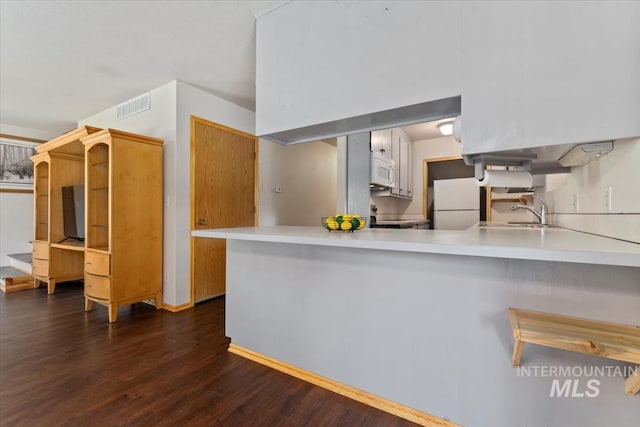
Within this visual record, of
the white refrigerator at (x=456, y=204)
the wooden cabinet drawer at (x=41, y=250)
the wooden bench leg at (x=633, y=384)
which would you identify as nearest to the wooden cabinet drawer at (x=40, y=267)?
the wooden cabinet drawer at (x=41, y=250)

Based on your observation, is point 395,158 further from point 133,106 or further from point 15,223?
point 15,223

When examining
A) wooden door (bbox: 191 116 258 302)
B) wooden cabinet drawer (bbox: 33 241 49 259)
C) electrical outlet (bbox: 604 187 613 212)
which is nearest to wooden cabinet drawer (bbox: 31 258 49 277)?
wooden cabinet drawer (bbox: 33 241 49 259)

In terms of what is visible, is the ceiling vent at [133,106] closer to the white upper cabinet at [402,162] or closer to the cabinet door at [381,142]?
the cabinet door at [381,142]

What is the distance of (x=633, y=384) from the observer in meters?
1.03

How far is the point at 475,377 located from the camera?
51.9 inches

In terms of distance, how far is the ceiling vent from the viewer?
11.0 ft

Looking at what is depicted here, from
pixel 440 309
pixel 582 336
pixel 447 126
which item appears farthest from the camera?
pixel 447 126

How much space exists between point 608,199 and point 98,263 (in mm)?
3843

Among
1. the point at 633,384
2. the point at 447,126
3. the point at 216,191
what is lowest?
the point at 633,384

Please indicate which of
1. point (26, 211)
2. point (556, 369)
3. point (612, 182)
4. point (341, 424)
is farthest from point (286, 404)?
point (26, 211)

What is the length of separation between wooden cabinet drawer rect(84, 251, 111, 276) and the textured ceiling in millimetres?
1810

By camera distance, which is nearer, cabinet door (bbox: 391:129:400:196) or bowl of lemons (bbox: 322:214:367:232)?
bowl of lemons (bbox: 322:214:367:232)

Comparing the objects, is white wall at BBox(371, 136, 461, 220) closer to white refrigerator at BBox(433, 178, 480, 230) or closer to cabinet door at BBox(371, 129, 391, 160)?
white refrigerator at BBox(433, 178, 480, 230)

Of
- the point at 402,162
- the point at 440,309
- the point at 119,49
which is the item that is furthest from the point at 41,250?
the point at 402,162
